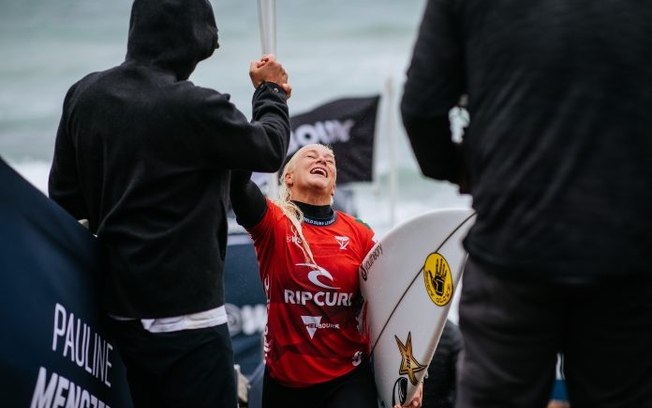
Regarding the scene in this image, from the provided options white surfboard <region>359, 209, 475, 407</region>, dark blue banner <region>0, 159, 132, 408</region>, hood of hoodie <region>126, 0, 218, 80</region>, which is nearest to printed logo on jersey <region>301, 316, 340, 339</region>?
white surfboard <region>359, 209, 475, 407</region>

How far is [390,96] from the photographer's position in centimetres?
903

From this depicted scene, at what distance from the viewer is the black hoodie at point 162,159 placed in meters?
2.18

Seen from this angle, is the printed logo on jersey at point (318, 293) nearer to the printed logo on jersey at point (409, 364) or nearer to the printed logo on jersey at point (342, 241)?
the printed logo on jersey at point (342, 241)

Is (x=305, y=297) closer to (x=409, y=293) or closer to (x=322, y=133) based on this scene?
(x=409, y=293)

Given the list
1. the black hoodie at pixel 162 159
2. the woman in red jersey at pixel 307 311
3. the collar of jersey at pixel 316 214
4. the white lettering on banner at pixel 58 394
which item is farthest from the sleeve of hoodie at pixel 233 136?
the collar of jersey at pixel 316 214

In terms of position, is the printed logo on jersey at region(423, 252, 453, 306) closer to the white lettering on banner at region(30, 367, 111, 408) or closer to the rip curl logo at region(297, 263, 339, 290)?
the rip curl logo at region(297, 263, 339, 290)

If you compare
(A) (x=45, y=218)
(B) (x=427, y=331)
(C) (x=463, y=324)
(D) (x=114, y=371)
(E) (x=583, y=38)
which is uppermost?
(E) (x=583, y=38)

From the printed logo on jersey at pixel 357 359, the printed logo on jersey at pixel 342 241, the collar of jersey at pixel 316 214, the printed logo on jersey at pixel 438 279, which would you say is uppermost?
the collar of jersey at pixel 316 214

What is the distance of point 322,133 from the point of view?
7.85 metres

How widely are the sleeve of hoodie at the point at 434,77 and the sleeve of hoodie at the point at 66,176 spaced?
1.02m

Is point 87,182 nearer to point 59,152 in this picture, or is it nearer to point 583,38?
point 59,152

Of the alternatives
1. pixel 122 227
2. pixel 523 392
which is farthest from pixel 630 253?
pixel 122 227

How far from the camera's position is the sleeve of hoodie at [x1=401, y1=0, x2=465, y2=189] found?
1725 millimetres

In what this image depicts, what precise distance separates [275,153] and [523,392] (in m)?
0.94
